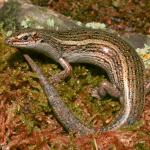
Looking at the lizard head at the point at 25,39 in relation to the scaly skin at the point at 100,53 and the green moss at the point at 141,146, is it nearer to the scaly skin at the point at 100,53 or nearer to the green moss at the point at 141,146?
the scaly skin at the point at 100,53

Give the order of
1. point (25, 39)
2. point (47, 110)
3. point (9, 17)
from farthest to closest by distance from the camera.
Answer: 1. point (9, 17)
2. point (25, 39)
3. point (47, 110)

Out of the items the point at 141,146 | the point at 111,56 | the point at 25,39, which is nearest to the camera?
the point at 141,146

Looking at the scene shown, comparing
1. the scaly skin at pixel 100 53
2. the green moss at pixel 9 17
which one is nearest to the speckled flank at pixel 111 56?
the scaly skin at pixel 100 53

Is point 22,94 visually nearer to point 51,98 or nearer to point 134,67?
point 51,98

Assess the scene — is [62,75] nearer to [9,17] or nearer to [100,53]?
[100,53]

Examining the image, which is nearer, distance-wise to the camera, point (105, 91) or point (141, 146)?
point (141, 146)

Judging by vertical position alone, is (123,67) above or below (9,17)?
below

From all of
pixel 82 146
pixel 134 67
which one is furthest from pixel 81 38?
pixel 82 146

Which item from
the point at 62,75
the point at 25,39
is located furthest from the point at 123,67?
the point at 25,39
